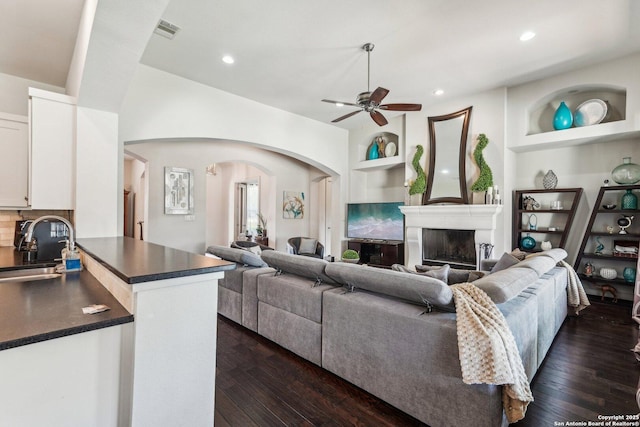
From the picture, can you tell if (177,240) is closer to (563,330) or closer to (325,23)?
(325,23)

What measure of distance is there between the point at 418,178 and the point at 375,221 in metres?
1.34

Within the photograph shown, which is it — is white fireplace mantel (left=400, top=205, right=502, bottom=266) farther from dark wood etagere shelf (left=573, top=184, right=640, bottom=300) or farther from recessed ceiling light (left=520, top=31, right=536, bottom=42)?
recessed ceiling light (left=520, top=31, right=536, bottom=42)

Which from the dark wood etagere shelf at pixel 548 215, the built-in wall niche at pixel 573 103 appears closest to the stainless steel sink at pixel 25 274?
the dark wood etagere shelf at pixel 548 215

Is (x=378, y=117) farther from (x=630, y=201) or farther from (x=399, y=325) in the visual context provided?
(x=630, y=201)

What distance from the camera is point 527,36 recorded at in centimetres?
330

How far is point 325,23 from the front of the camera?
10.1 feet

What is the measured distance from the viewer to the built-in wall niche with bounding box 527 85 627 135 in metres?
4.14

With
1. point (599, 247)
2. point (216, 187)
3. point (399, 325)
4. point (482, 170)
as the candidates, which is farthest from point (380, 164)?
point (399, 325)

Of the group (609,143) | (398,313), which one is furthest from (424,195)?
(398,313)

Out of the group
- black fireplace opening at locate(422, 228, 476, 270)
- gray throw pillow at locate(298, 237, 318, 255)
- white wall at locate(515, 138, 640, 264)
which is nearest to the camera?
white wall at locate(515, 138, 640, 264)

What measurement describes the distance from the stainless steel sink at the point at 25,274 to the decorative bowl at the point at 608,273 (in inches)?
242

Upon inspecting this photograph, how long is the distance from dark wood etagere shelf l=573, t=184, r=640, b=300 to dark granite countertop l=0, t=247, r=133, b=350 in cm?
549

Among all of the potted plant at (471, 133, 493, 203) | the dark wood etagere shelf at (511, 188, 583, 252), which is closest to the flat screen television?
the potted plant at (471, 133, 493, 203)

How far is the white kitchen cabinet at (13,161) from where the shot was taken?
265cm
